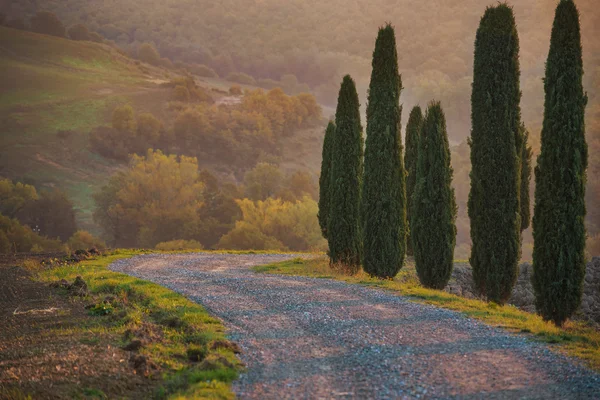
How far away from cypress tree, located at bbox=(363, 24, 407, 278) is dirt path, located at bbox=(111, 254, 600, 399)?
3.99 meters

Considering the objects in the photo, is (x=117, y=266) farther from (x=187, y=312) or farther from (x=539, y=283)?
(x=539, y=283)

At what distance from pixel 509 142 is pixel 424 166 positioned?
9.41 feet

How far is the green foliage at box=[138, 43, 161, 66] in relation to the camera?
117812 millimetres

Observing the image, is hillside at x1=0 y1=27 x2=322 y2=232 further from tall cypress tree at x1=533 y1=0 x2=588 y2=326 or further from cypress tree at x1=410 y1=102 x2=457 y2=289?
tall cypress tree at x1=533 y1=0 x2=588 y2=326

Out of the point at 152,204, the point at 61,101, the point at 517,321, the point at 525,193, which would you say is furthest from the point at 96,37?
the point at 517,321

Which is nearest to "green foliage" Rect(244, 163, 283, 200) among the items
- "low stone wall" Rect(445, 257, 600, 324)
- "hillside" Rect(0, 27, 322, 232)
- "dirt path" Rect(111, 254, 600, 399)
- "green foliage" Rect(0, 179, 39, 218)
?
"hillside" Rect(0, 27, 322, 232)

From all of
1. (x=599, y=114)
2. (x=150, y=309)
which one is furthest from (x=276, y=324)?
(x=599, y=114)

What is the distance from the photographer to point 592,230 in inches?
2478

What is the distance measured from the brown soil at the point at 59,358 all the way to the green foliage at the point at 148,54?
352ft

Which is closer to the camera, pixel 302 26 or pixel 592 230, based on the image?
pixel 592 230

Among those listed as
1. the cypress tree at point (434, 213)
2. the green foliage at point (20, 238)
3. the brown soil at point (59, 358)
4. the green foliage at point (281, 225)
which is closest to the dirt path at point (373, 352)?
the brown soil at point (59, 358)

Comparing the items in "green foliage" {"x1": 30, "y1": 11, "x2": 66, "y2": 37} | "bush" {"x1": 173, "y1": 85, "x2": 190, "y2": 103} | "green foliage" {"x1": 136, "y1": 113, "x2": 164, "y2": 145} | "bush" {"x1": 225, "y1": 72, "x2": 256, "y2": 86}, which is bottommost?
"green foliage" {"x1": 136, "y1": 113, "x2": 164, "y2": 145}

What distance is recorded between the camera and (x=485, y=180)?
64.1ft

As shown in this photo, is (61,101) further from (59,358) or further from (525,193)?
(59,358)
